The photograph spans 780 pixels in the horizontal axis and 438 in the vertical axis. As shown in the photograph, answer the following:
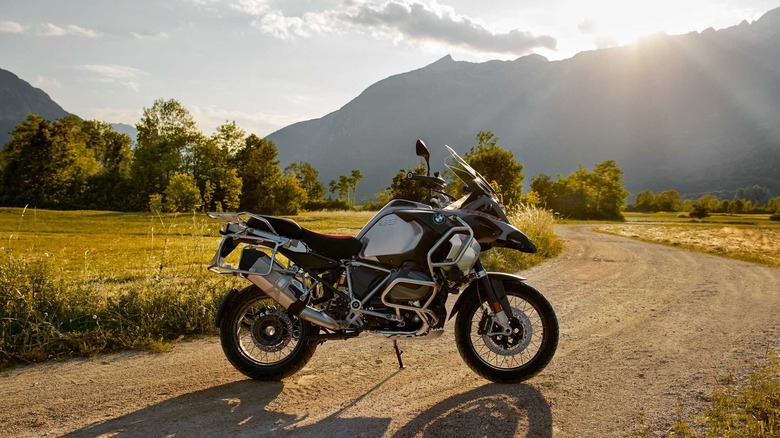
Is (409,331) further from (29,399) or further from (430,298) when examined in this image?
(29,399)

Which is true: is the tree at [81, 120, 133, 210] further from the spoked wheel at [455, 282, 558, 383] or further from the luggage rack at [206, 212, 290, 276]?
the spoked wheel at [455, 282, 558, 383]

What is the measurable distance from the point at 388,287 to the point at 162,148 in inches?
1899

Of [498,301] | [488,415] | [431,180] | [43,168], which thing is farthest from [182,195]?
[488,415]

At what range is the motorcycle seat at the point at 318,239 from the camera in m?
4.57

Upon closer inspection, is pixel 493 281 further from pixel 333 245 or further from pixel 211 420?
pixel 211 420

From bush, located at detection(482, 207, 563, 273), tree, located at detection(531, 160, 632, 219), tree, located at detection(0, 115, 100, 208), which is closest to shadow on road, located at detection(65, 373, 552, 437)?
bush, located at detection(482, 207, 563, 273)

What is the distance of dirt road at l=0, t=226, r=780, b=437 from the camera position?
12.4 feet

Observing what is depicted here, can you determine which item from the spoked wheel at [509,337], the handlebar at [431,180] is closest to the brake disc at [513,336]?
the spoked wheel at [509,337]

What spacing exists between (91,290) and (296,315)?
3.57 metres

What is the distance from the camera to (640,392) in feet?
14.8

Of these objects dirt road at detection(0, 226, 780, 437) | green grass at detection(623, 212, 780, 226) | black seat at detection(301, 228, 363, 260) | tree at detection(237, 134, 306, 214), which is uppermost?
tree at detection(237, 134, 306, 214)

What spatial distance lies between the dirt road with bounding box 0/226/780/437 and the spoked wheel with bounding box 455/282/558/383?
16cm

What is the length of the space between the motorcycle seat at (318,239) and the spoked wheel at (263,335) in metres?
0.63

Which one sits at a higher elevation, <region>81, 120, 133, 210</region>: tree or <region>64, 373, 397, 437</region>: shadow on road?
<region>81, 120, 133, 210</region>: tree
